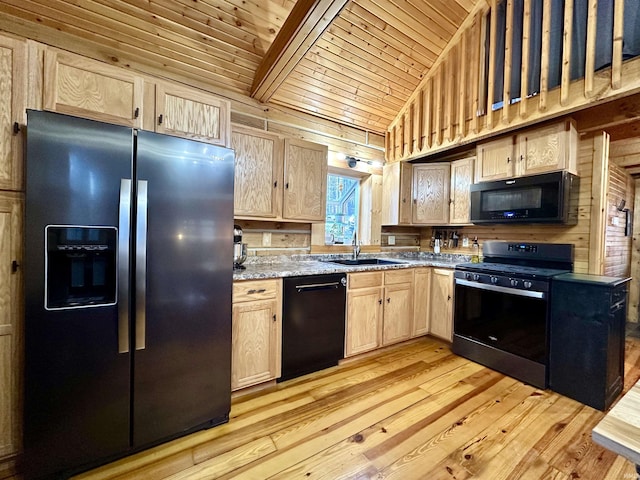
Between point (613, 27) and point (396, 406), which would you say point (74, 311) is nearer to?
point (396, 406)

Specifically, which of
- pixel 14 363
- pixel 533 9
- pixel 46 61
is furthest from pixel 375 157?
pixel 14 363

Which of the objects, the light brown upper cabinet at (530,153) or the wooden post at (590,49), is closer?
the wooden post at (590,49)

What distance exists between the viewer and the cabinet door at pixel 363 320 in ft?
8.88

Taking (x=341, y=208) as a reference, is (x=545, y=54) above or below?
above

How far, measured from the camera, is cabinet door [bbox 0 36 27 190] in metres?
1.40

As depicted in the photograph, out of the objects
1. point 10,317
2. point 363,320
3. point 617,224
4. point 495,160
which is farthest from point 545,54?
point 10,317

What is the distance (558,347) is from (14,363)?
358 cm

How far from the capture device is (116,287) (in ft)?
4.89

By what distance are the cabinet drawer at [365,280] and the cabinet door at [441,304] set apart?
821mm

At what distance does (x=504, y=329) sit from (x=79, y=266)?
3.22 m

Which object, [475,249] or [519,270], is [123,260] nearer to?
[519,270]

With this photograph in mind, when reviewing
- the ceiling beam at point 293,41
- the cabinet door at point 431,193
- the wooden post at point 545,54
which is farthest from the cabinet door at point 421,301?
the ceiling beam at point 293,41

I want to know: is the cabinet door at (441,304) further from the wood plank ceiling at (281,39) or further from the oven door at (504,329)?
the wood plank ceiling at (281,39)

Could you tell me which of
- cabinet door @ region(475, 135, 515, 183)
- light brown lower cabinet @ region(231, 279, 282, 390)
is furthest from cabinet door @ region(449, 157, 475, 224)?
light brown lower cabinet @ region(231, 279, 282, 390)
